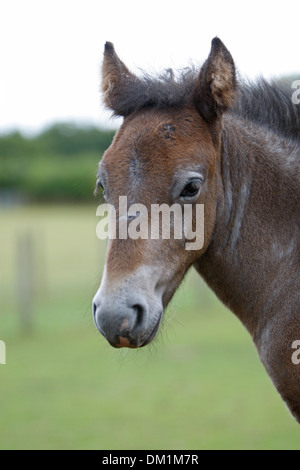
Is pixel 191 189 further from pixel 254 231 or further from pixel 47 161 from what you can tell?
pixel 47 161

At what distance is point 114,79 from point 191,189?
1134mm

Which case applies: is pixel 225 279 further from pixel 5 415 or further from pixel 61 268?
pixel 61 268

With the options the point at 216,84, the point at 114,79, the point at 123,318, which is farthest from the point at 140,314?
the point at 114,79

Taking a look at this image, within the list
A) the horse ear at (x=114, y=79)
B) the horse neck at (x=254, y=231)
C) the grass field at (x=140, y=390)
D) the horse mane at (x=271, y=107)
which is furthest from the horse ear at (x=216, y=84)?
the grass field at (x=140, y=390)

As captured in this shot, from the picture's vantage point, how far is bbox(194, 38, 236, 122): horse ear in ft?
13.0

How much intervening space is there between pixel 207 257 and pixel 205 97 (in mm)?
1107

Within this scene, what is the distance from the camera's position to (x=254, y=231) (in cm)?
418

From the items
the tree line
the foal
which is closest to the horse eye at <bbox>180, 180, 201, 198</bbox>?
the foal

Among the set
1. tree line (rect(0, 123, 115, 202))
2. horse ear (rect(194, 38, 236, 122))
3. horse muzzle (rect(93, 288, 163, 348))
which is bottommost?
horse muzzle (rect(93, 288, 163, 348))

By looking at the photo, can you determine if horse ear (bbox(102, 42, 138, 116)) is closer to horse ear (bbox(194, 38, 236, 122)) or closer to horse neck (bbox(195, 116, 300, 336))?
horse ear (bbox(194, 38, 236, 122))

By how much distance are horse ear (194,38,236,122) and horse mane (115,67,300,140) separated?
0.10 metres

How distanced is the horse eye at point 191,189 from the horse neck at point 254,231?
38cm

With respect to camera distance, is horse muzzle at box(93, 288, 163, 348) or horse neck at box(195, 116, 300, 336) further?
horse neck at box(195, 116, 300, 336)

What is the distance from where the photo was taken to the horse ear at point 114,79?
4.25 m
